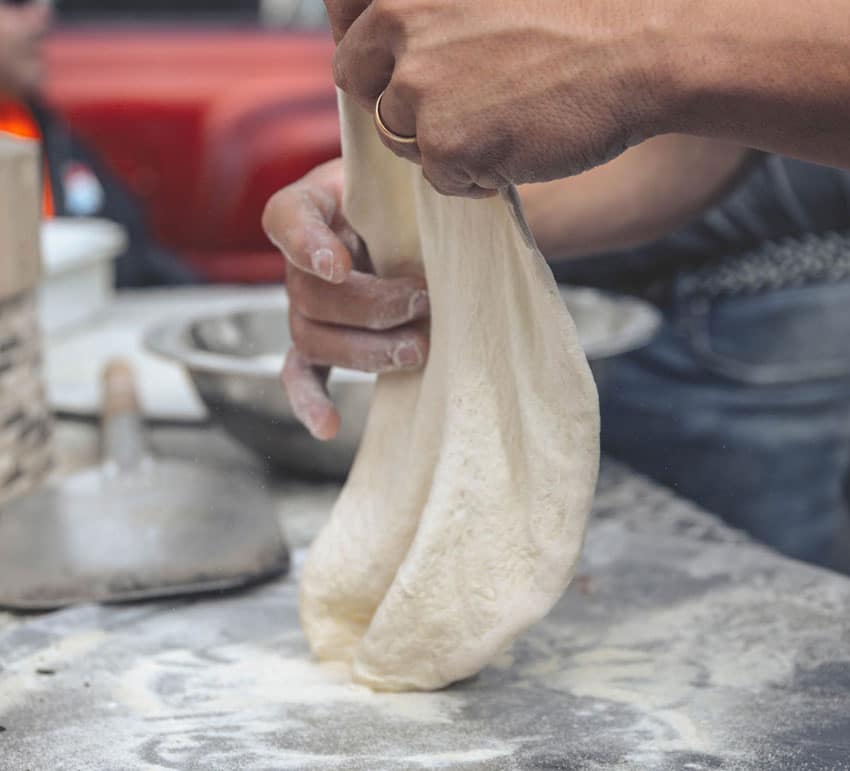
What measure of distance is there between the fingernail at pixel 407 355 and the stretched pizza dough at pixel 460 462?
0.07ft

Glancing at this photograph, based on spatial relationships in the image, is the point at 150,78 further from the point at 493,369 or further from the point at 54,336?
the point at 493,369

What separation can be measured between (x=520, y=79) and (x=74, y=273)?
5.68 feet

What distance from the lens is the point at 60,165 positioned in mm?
3191

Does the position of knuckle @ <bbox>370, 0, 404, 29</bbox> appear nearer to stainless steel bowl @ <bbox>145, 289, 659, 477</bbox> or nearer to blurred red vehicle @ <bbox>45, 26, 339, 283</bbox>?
stainless steel bowl @ <bbox>145, 289, 659, 477</bbox>

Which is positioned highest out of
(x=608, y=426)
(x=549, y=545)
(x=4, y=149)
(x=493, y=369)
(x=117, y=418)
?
(x=4, y=149)

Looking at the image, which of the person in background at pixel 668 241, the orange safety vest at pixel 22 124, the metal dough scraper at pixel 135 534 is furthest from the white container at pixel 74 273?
the person in background at pixel 668 241

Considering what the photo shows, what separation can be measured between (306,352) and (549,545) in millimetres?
370

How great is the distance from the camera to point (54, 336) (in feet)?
7.25

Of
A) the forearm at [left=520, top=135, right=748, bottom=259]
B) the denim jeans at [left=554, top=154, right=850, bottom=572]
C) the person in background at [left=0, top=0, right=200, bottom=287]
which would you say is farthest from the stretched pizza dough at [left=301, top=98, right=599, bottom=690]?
A: the person in background at [left=0, top=0, right=200, bottom=287]

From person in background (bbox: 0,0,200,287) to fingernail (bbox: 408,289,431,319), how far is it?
1.99 m

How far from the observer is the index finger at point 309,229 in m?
1.05

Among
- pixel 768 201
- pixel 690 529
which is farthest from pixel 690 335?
pixel 690 529

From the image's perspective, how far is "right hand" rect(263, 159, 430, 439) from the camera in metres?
1.06

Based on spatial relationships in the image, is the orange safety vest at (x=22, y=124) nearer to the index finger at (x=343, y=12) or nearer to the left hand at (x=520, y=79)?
the index finger at (x=343, y=12)
